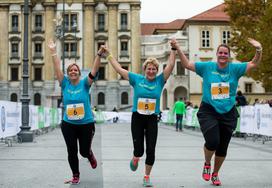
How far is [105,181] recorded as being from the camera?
837cm

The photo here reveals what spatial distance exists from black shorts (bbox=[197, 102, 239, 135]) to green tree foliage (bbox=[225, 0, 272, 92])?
25.8 meters

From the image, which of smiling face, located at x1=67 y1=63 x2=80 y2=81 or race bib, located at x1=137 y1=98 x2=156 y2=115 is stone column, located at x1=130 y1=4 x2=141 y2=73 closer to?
smiling face, located at x1=67 y1=63 x2=80 y2=81

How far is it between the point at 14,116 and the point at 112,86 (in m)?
59.7

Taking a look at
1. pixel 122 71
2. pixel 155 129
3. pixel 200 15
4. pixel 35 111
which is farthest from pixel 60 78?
pixel 200 15

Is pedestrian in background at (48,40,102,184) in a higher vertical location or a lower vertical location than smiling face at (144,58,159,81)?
lower

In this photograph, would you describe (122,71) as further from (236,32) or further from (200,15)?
(200,15)

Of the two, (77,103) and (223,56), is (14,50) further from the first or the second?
(223,56)

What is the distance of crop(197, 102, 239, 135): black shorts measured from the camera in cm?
784

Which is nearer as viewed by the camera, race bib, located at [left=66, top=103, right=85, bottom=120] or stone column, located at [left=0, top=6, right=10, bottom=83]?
race bib, located at [left=66, top=103, right=85, bottom=120]

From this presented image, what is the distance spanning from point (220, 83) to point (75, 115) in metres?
2.21

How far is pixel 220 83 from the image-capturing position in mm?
8008

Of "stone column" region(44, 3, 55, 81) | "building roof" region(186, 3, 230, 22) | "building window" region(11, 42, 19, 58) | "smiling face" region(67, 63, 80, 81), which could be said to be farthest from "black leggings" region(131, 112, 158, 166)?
"building window" region(11, 42, 19, 58)

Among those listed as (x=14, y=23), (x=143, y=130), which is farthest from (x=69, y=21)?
(x=143, y=130)

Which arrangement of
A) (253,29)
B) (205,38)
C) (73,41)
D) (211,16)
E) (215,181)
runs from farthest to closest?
1. (73,41)
2. (211,16)
3. (205,38)
4. (253,29)
5. (215,181)
